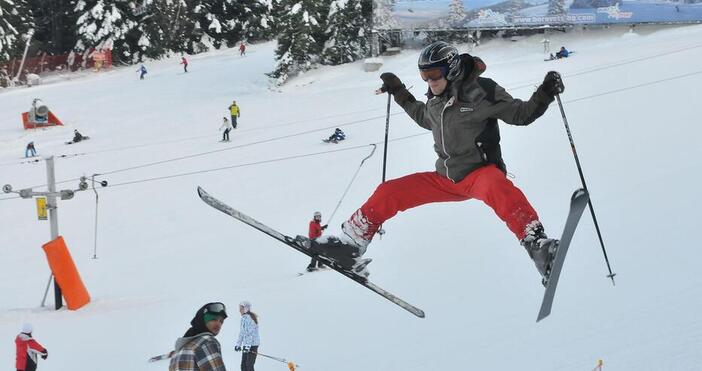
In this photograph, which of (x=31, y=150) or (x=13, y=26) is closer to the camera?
(x=31, y=150)

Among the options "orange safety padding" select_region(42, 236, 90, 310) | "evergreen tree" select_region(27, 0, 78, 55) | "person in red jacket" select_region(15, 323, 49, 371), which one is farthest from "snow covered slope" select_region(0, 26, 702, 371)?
"evergreen tree" select_region(27, 0, 78, 55)

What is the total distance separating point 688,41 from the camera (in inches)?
1111

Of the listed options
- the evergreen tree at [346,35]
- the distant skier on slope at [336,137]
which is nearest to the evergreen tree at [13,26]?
the evergreen tree at [346,35]

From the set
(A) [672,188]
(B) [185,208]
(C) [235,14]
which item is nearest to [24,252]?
(B) [185,208]

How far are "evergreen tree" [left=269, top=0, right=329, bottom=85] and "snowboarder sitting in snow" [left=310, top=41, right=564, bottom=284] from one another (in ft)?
104

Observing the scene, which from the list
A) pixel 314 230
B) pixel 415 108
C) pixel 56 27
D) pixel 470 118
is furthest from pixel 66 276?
pixel 56 27

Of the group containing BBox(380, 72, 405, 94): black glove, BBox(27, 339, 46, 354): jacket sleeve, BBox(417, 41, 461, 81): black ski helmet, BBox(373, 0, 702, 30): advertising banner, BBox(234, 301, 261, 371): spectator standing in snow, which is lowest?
BBox(27, 339, 46, 354): jacket sleeve

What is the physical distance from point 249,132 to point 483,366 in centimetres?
1992

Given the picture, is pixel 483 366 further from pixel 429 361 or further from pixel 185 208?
pixel 185 208

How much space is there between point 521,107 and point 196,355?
8.07 feet

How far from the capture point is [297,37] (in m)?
37.4

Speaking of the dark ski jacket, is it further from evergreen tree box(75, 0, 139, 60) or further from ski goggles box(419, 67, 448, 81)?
evergreen tree box(75, 0, 139, 60)

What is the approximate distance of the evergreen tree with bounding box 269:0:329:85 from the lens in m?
36.7

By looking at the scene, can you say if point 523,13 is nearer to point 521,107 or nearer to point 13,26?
point 13,26
